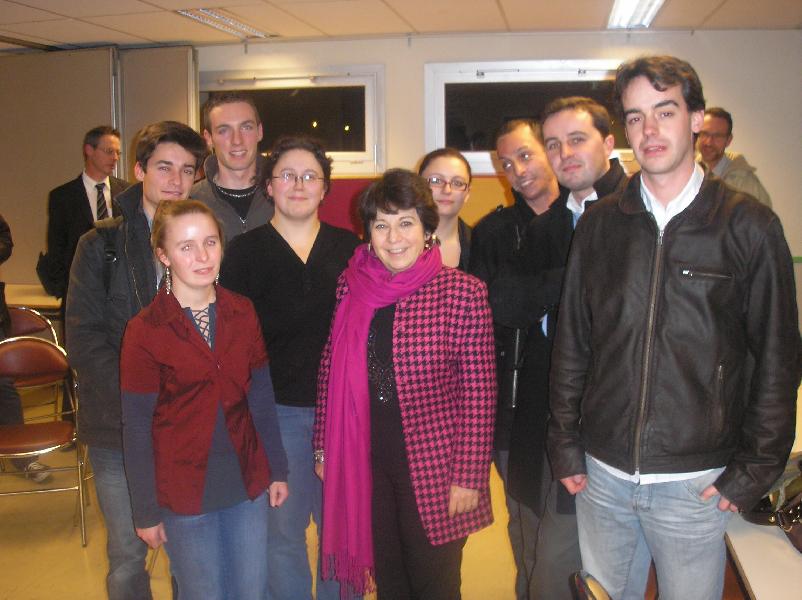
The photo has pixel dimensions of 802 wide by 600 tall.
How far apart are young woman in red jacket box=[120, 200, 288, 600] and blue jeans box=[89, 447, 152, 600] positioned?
291 mm

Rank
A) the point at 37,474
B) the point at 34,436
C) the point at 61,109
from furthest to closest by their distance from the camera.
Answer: the point at 61,109, the point at 37,474, the point at 34,436

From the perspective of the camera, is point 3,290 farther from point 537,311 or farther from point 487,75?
point 487,75

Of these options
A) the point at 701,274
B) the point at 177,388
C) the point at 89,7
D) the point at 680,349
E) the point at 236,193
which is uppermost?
the point at 89,7

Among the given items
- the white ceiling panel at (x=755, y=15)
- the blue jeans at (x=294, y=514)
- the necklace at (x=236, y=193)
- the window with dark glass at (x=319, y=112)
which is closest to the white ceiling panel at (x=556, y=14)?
the white ceiling panel at (x=755, y=15)

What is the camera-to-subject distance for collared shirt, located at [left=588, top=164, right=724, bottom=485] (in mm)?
1440

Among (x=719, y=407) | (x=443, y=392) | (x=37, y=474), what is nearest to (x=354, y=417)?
(x=443, y=392)

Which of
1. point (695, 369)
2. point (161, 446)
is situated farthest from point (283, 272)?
point (695, 369)

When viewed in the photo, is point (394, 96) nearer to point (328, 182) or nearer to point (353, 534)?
point (328, 182)

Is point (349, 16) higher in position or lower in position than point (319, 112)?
higher

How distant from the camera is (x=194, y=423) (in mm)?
1714

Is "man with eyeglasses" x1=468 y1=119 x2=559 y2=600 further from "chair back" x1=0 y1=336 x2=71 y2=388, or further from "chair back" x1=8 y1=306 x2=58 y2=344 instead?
"chair back" x1=8 y1=306 x2=58 y2=344

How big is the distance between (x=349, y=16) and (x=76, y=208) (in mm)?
2324

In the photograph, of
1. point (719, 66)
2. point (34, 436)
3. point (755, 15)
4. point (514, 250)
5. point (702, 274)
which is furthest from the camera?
point (719, 66)

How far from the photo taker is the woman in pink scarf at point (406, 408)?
181 centimetres
